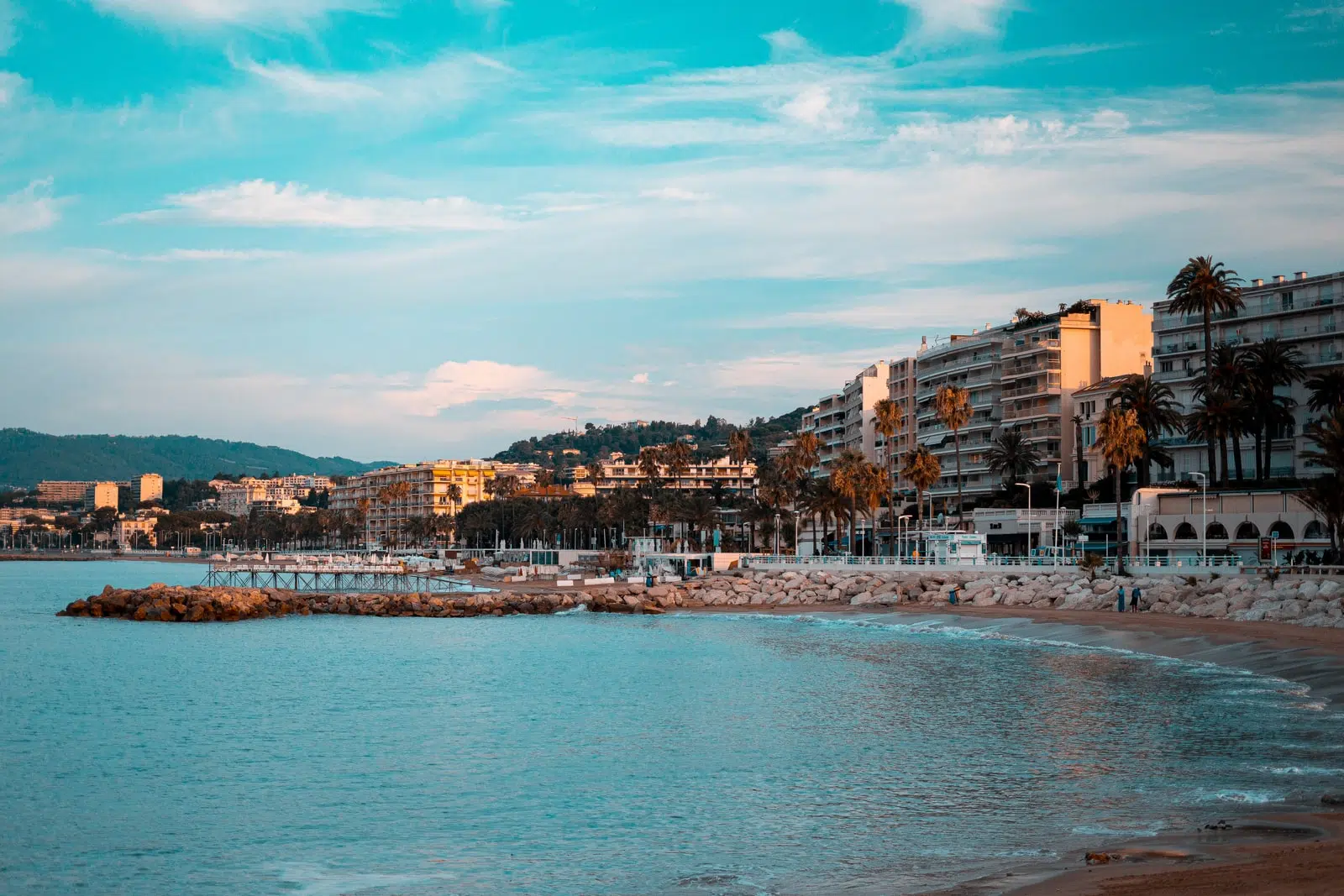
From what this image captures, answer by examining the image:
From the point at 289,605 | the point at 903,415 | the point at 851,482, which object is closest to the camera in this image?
the point at 289,605

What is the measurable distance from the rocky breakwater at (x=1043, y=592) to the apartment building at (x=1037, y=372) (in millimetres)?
28587

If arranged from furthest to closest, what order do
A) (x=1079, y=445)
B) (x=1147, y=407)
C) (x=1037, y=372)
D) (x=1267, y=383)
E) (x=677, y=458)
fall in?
(x=677, y=458) → (x=1037, y=372) → (x=1079, y=445) → (x=1147, y=407) → (x=1267, y=383)

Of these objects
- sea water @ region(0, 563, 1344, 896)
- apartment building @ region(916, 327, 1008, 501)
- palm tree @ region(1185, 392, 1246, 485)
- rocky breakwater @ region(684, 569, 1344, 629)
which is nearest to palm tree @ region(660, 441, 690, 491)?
apartment building @ region(916, 327, 1008, 501)

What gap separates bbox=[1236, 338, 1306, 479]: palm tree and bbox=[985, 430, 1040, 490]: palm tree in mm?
17964

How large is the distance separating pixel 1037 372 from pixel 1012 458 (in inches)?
482

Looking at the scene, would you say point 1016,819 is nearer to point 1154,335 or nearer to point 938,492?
point 1154,335

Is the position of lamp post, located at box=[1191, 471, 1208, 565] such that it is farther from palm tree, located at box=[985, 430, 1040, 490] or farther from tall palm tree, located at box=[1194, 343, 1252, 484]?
palm tree, located at box=[985, 430, 1040, 490]

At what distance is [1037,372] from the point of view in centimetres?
10706

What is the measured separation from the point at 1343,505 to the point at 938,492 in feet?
194

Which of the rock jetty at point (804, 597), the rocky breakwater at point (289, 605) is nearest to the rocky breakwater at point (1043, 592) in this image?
the rock jetty at point (804, 597)

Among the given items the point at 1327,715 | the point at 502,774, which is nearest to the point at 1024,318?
the point at 1327,715

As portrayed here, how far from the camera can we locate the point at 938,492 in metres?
117

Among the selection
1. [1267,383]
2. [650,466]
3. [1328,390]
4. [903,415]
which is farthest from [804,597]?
[650,466]

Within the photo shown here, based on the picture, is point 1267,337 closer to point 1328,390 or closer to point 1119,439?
point 1328,390
